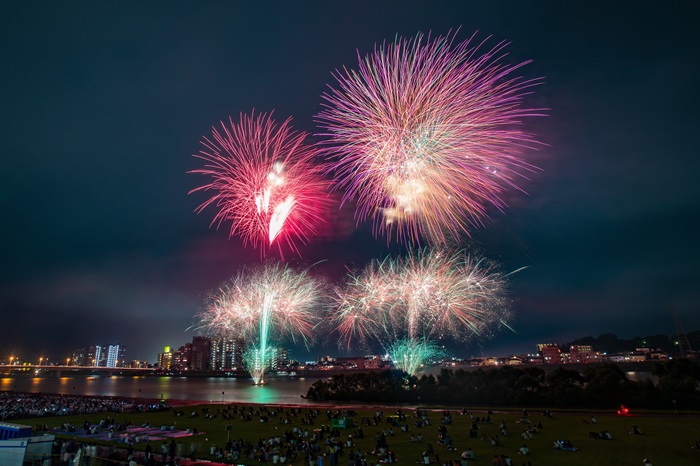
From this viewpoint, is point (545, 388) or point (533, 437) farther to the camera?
point (545, 388)

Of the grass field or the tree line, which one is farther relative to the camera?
the tree line

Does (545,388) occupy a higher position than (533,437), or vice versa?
(545,388)

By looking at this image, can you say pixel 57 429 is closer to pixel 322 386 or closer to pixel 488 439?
pixel 488 439

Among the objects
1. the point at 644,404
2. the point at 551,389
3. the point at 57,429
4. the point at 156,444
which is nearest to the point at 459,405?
the point at 551,389

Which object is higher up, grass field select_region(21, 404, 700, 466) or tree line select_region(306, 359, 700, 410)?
tree line select_region(306, 359, 700, 410)

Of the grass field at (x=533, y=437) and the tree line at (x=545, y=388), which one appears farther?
the tree line at (x=545, y=388)

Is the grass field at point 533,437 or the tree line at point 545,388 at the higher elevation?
the tree line at point 545,388
